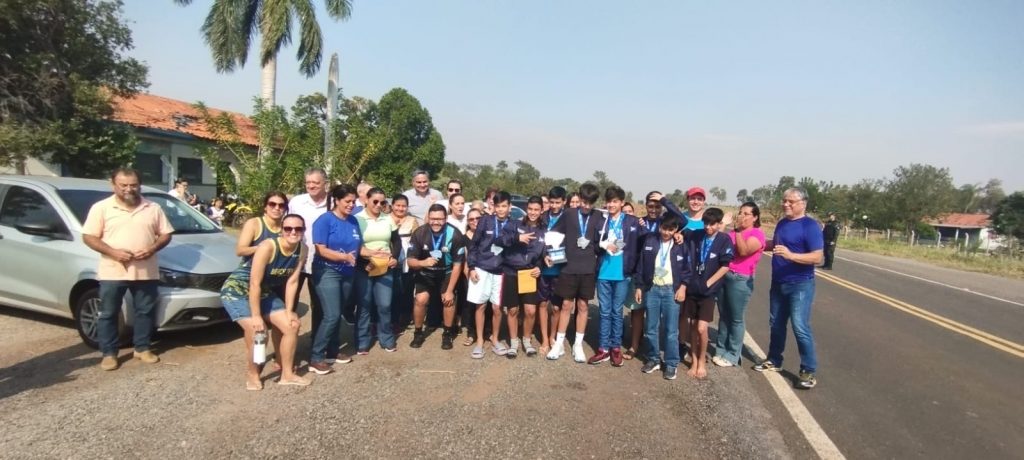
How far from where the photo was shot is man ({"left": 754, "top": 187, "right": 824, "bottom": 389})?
192 inches

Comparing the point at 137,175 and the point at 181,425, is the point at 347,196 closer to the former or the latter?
the point at 137,175

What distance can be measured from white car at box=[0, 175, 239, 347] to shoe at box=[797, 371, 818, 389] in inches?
217

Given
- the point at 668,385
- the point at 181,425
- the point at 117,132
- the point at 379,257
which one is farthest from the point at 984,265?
the point at 117,132

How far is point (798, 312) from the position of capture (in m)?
4.98

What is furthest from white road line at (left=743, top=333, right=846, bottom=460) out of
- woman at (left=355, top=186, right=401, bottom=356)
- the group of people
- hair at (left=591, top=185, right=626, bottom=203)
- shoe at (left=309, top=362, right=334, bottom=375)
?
shoe at (left=309, top=362, right=334, bottom=375)

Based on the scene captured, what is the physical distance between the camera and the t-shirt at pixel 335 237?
15.5ft

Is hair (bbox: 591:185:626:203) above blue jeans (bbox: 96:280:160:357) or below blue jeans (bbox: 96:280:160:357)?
above

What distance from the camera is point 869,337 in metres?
7.12

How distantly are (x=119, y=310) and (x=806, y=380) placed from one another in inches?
245

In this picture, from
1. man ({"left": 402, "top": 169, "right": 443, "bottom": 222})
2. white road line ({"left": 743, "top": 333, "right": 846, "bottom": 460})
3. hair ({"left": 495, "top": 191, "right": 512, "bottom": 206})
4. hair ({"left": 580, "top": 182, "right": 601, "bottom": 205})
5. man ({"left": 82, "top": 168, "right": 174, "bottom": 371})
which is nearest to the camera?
white road line ({"left": 743, "top": 333, "right": 846, "bottom": 460})

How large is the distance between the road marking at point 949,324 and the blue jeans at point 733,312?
417 cm

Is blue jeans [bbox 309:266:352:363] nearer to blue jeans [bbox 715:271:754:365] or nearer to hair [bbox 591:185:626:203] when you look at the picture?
hair [bbox 591:185:626:203]

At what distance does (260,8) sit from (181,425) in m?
18.2

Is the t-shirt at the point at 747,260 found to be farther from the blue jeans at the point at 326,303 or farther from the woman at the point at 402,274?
the blue jeans at the point at 326,303
